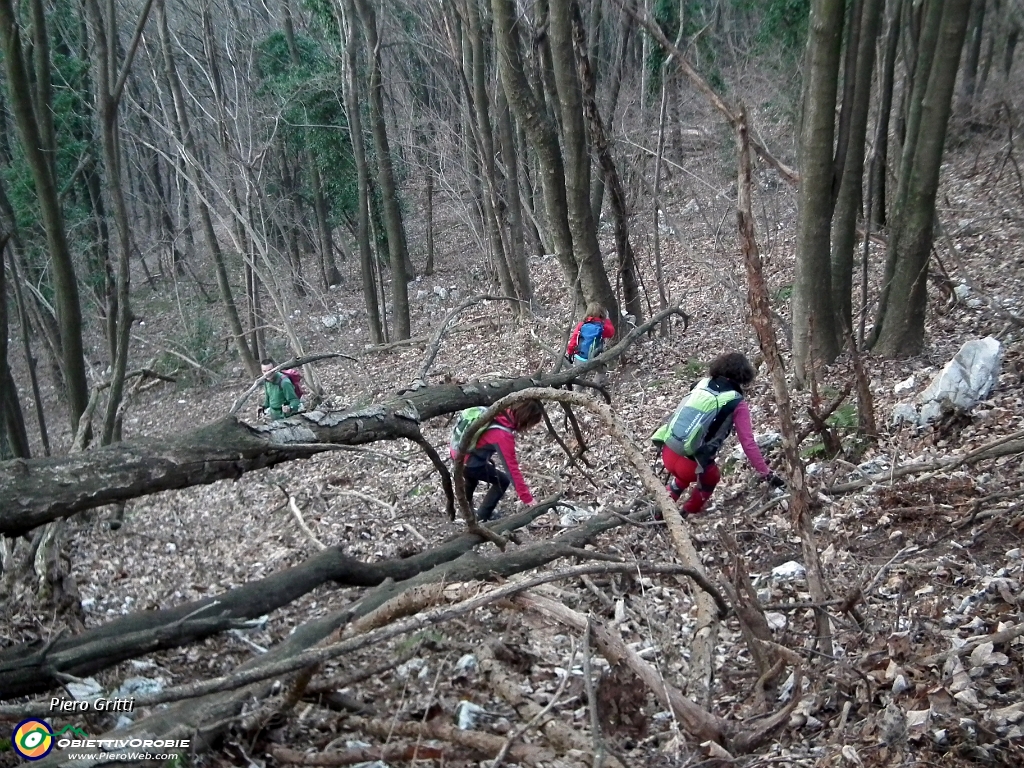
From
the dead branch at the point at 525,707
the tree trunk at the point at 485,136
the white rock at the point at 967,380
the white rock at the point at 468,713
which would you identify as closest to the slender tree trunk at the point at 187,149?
the tree trunk at the point at 485,136

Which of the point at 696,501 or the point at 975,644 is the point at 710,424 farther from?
the point at 975,644

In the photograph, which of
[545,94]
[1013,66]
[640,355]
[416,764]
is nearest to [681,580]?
[416,764]

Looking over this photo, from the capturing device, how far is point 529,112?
9828 mm

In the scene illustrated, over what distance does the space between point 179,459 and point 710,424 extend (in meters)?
3.70

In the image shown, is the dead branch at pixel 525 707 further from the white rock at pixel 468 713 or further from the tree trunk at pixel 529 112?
the tree trunk at pixel 529 112

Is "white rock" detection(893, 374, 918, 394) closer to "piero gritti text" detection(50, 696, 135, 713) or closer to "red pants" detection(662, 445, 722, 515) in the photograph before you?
"red pants" detection(662, 445, 722, 515)

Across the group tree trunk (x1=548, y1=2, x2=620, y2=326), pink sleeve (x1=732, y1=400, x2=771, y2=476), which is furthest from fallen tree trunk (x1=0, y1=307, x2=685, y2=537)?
tree trunk (x1=548, y1=2, x2=620, y2=326)

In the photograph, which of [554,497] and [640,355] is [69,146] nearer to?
[640,355]

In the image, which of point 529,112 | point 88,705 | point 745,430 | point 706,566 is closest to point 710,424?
point 745,430

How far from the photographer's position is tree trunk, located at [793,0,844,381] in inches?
293

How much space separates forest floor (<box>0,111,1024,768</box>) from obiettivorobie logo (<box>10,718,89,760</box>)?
8 centimetres

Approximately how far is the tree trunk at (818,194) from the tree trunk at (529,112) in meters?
2.66

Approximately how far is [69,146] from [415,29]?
35.1ft

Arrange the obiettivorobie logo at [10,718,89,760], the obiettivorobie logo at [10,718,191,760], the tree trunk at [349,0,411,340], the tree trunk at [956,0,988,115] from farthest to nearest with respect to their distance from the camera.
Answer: the tree trunk at [956,0,988,115]
the tree trunk at [349,0,411,340]
the obiettivorobie logo at [10,718,89,760]
the obiettivorobie logo at [10,718,191,760]
